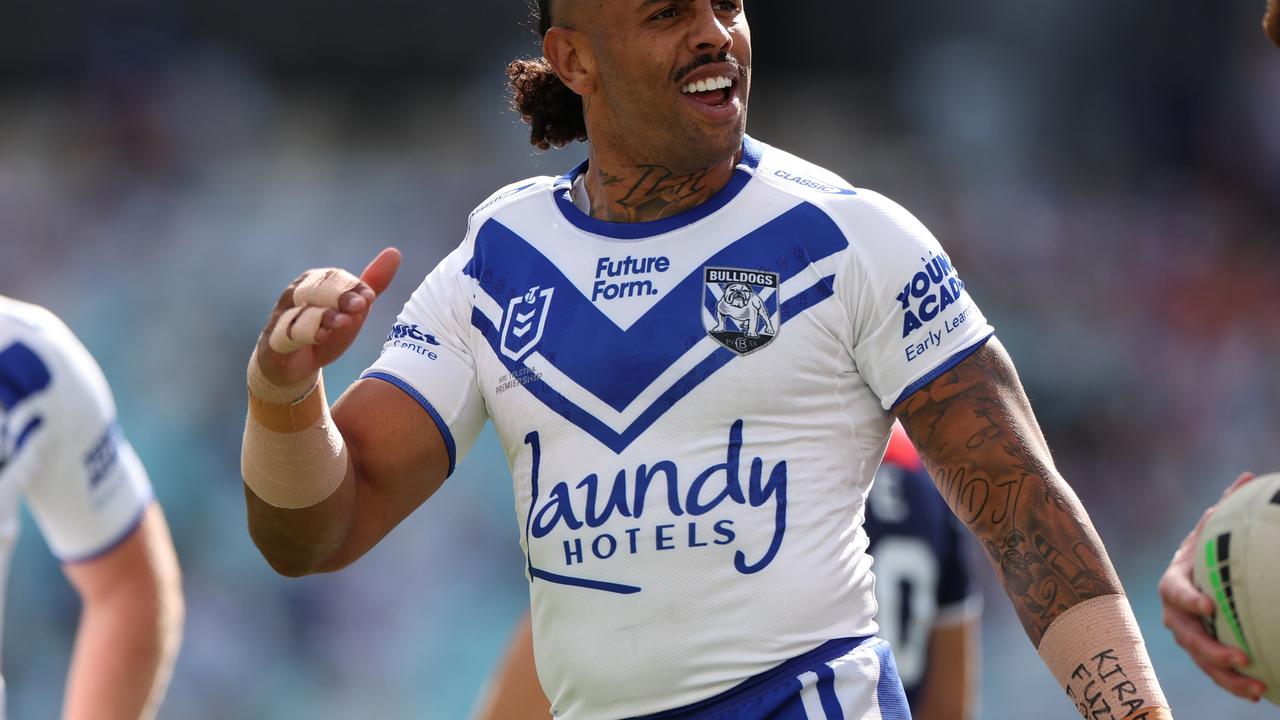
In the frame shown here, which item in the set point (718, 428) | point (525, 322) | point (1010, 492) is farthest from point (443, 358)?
point (1010, 492)

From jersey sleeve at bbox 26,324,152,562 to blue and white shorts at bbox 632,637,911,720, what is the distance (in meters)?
1.47

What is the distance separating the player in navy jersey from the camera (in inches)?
207

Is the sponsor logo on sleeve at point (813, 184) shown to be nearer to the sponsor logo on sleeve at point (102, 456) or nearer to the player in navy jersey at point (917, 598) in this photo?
the sponsor logo on sleeve at point (102, 456)

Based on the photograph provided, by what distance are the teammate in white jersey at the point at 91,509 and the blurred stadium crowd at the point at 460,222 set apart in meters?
5.98

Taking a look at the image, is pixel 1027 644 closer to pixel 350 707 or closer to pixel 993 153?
pixel 993 153

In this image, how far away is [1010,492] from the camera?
3271mm

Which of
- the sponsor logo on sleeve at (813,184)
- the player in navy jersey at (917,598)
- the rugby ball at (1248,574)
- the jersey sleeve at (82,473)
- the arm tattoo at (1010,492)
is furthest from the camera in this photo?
the player in navy jersey at (917,598)

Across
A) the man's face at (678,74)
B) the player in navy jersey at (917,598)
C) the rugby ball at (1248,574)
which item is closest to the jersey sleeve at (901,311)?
the man's face at (678,74)

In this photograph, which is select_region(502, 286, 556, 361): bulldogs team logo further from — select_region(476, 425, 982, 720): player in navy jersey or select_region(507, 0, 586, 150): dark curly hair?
select_region(476, 425, 982, 720): player in navy jersey

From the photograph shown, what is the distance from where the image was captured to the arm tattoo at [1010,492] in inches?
127

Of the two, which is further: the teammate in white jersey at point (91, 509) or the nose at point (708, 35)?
the teammate in white jersey at point (91, 509)

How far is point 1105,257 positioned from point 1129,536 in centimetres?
195

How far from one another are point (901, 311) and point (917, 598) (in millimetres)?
2210

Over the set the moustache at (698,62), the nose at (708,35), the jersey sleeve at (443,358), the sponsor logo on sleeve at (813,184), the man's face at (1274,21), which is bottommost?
the jersey sleeve at (443,358)
